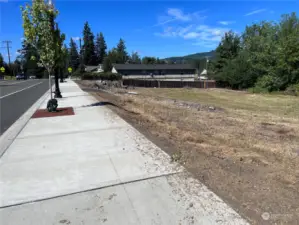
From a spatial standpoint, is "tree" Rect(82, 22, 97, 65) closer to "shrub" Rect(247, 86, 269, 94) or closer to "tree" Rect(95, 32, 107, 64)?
"tree" Rect(95, 32, 107, 64)

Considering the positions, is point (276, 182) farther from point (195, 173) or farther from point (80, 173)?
point (80, 173)

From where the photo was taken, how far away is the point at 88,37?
10381 cm

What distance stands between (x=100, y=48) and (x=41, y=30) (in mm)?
105955

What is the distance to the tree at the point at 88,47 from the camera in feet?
341

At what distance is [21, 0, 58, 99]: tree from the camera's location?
Result: 932cm

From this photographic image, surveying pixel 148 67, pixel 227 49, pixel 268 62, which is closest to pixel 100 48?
pixel 148 67

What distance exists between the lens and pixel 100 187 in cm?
358

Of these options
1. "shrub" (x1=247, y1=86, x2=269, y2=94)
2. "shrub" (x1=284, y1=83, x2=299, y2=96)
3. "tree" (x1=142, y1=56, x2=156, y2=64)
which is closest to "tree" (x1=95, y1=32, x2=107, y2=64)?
"tree" (x1=142, y1=56, x2=156, y2=64)

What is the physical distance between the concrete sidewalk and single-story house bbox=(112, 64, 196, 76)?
67.5 m

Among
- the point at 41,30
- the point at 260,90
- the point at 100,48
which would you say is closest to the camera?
the point at 41,30

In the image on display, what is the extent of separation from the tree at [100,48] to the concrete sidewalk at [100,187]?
109 meters

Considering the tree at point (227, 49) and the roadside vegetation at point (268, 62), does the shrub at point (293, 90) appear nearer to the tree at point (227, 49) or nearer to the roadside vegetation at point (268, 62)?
the roadside vegetation at point (268, 62)

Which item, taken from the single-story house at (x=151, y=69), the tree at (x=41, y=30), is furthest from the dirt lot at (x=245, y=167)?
the single-story house at (x=151, y=69)

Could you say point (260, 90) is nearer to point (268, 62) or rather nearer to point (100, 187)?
point (268, 62)
